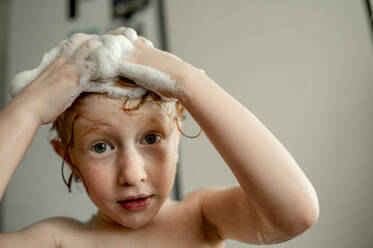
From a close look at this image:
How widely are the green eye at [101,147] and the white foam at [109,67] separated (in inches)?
4.0

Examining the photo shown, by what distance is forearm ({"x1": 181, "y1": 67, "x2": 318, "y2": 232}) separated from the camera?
47 cm

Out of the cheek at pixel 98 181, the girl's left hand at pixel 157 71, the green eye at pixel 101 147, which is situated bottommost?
the cheek at pixel 98 181

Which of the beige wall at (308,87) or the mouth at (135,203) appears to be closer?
the mouth at (135,203)

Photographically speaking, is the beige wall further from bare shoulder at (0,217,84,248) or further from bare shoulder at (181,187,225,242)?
bare shoulder at (0,217,84,248)

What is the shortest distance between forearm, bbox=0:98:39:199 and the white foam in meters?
0.12

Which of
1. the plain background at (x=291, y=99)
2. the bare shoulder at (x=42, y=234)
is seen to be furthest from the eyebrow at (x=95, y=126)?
the plain background at (x=291, y=99)

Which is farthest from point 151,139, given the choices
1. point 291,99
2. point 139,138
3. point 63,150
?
point 291,99

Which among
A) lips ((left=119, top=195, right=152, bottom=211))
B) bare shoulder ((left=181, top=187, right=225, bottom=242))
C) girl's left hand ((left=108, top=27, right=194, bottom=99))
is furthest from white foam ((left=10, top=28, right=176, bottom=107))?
bare shoulder ((left=181, top=187, right=225, bottom=242))

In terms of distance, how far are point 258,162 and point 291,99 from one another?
503 mm

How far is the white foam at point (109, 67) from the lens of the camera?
1.82 feet

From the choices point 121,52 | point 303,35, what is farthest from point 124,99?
point 303,35

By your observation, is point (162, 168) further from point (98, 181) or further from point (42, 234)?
point (42, 234)

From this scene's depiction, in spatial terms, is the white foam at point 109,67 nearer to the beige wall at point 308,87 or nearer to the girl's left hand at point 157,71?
the girl's left hand at point 157,71

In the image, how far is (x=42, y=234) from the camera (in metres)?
0.68
